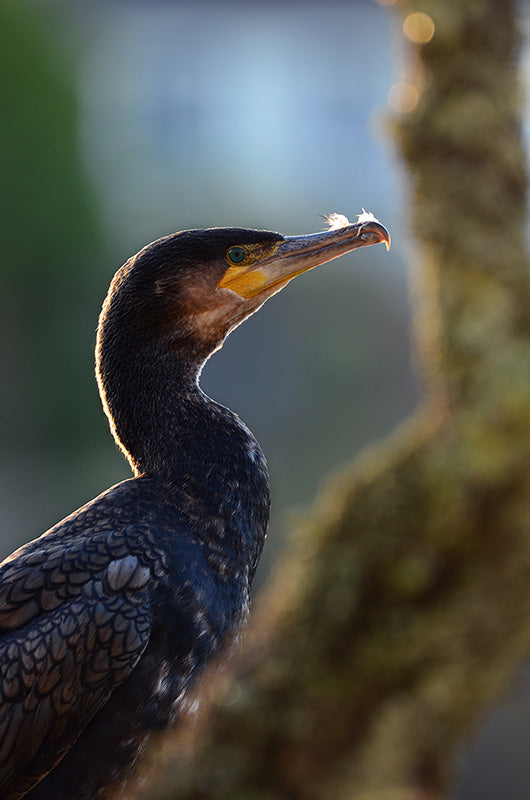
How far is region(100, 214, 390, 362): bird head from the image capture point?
2203 millimetres

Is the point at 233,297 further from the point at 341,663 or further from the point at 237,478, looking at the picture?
the point at 341,663

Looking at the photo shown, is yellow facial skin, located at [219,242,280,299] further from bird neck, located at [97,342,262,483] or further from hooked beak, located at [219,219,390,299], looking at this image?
bird neck, located at [97,342,262,483]

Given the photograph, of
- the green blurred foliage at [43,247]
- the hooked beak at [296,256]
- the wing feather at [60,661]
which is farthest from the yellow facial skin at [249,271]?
the green blurred foliage at [43,247]

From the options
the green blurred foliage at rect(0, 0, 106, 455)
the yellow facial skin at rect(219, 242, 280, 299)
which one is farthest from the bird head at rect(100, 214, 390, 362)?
the green blurred foliage at rect(0, 0, 106, 455)

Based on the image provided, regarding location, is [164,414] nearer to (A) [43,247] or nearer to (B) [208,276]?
(B) [208,276]

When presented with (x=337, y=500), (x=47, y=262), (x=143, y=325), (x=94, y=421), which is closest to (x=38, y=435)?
(x=94, y=421)

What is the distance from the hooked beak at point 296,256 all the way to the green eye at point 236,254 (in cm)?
2

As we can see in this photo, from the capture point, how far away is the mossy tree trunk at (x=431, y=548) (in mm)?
Result: 1248

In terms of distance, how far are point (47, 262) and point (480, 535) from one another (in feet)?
36.2

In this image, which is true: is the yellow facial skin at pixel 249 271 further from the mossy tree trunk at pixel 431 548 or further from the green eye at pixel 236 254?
the mossy tree trunk at pixel 431 548

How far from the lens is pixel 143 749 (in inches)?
74.0

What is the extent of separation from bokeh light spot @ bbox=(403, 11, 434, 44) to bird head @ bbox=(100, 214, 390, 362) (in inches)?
28.0

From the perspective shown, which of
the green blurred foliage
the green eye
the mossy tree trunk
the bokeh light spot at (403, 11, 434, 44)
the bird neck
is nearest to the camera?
the mossy tree trunk

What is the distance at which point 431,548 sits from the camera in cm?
137
